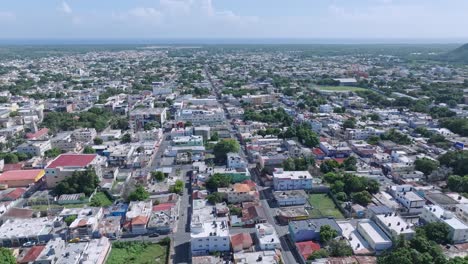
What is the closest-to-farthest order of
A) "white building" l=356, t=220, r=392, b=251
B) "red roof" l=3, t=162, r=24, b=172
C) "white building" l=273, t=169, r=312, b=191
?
"white building" l=356, t=220, r=392, b=251
"white building" l=273, t=169, r=312, b=191
"red roof" l=3, t=162, r=24, b=172

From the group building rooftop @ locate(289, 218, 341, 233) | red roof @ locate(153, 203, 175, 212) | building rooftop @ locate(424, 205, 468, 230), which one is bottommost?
red roof @ locate(153, 203, 175, 212)

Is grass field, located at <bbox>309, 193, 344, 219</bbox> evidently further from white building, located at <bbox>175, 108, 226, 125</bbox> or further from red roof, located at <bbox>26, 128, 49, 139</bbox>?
red roof, located at <bbox>26, 128, 49, 139</bbox>

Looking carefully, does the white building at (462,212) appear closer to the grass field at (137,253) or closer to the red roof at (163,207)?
the grass field at (137,253)

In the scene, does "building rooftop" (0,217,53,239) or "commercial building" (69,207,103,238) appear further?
"commercial building" (69,207,103,238)

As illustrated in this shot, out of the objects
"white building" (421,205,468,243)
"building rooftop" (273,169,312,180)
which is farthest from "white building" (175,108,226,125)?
"white building" (421,205,468,243)

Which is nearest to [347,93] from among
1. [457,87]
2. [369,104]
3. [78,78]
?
[369,104]

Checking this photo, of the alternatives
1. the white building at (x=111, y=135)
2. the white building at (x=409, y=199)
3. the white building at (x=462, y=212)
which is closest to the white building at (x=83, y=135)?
the white building at (x=111, y=135)

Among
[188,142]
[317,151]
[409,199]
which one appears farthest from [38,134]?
[409,199]
